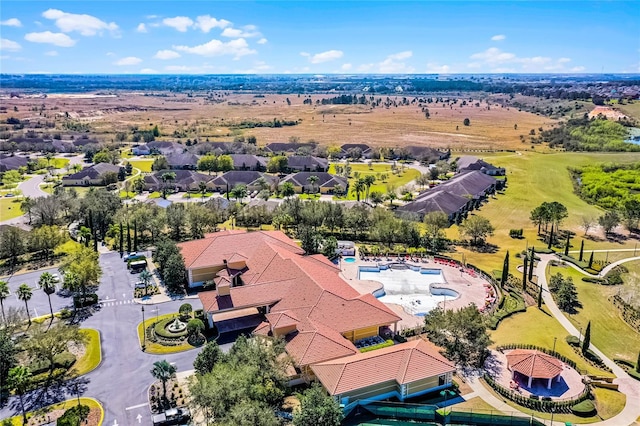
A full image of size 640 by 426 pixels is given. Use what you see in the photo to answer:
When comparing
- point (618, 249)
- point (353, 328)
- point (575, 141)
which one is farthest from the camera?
point (575, 141)

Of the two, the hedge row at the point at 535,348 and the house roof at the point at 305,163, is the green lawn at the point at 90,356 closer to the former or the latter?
the hedge row at the point at 535,348

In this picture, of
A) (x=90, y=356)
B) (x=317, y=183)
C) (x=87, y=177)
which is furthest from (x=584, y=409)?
(x=87, y=177)

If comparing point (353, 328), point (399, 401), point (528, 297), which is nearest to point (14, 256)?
point (353, 328)

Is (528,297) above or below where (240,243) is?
below

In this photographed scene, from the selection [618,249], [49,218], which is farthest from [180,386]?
[618,249]

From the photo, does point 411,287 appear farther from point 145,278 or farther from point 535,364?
point 145,278

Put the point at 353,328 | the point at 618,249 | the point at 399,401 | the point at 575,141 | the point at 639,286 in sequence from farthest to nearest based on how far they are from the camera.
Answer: the point at 575,141 < the point at 618,249 < the point at 639,286 < the point at 353,328 < the point at 399,401

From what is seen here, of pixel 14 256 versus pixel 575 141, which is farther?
pixel 575 141

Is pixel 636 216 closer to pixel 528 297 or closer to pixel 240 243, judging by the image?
pixel 528 297
